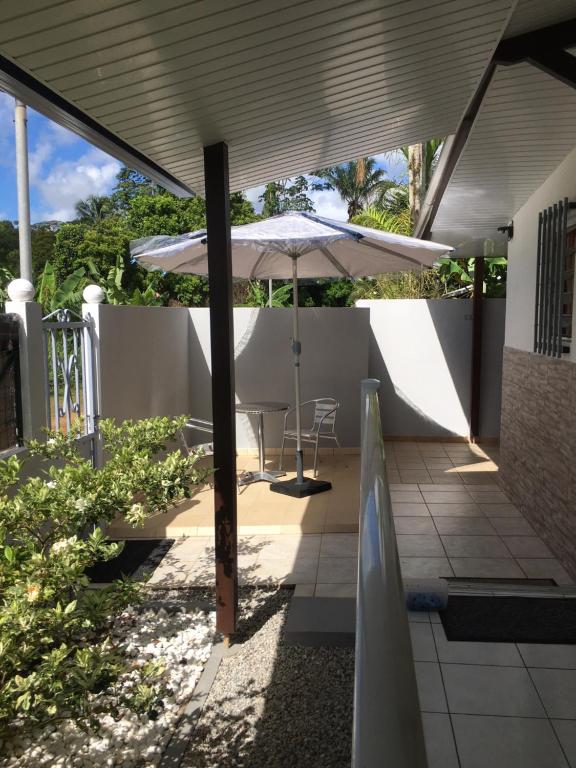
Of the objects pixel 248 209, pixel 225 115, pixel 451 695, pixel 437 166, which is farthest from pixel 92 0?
pixel 248 209

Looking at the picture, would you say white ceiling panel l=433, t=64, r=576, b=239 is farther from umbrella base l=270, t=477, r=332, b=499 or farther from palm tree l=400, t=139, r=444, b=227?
palm tree l=400, t=139, r=444, b=227

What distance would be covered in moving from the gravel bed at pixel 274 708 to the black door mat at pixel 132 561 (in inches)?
52.8

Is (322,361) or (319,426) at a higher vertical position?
(322,361)

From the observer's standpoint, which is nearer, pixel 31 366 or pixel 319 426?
pixel 31 366

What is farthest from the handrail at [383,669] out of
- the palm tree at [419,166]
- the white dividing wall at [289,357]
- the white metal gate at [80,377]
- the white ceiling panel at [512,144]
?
the palm tree at [419,166]

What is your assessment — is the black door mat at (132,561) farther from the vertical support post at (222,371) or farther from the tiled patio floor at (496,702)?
the tiled patio floor at (496,702)

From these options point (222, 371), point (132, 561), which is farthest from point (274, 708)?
point (132, 561)

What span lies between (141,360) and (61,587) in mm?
5122

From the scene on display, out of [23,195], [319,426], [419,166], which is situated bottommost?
[319,426]

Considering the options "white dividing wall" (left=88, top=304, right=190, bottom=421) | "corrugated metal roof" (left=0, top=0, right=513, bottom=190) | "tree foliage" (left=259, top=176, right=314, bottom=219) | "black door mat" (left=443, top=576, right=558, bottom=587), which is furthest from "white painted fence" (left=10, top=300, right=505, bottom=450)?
"tree foliage" (left=259, top=176, right=314, bottom=219)

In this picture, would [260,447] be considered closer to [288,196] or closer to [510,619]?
[510,619]

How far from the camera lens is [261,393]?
9.52 meters

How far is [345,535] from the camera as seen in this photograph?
19.7 ft

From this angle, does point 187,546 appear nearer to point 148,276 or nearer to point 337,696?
point 337,696
